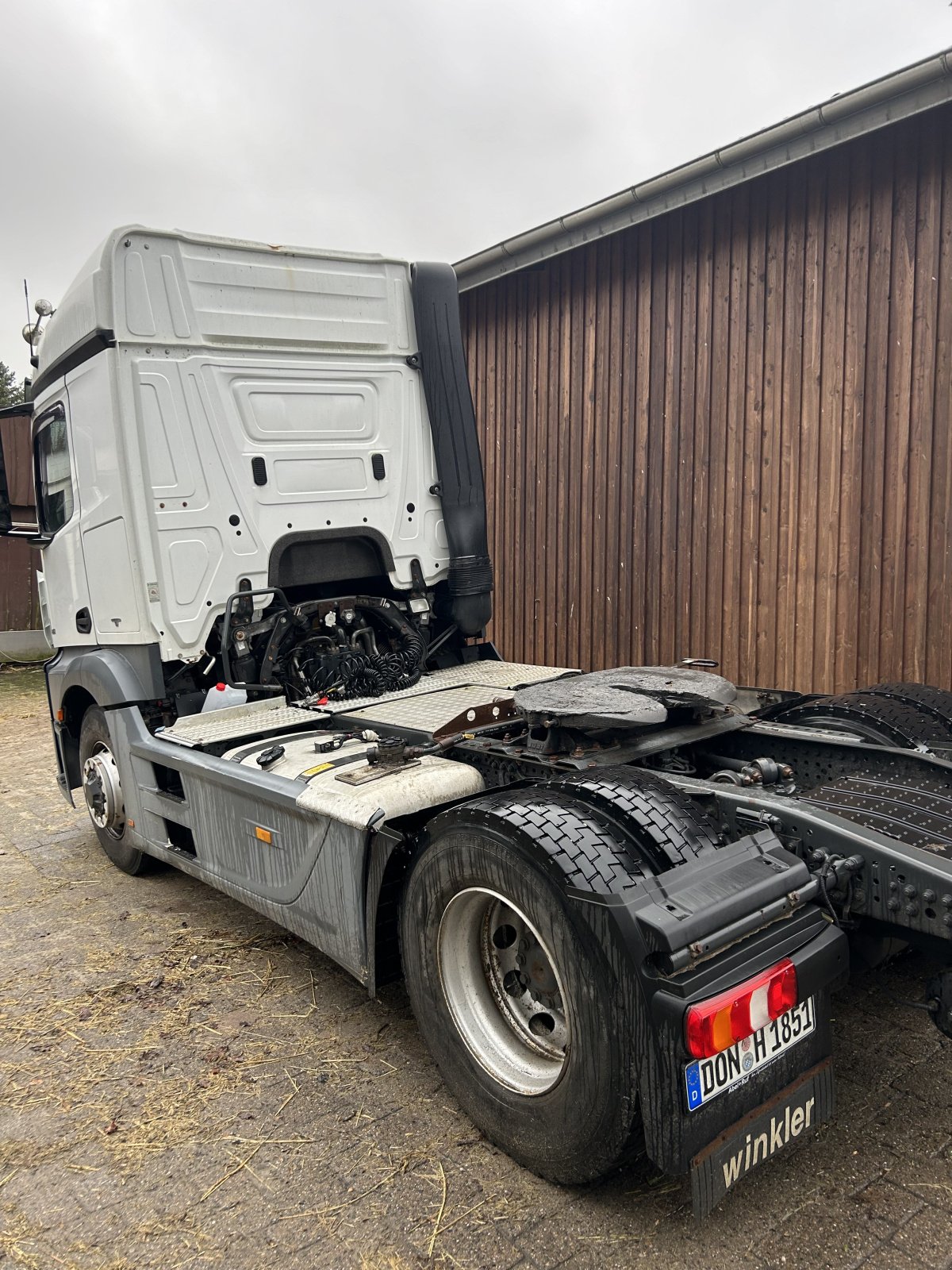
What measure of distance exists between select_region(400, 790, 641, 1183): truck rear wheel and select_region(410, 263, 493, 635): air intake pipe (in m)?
2.97

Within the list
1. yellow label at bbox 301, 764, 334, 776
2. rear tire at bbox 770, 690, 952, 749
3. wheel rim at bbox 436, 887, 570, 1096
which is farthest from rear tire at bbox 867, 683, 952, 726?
yellow label at bbox 301, 764, 334, 776

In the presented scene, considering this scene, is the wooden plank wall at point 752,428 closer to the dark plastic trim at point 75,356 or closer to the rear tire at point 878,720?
the rear tire at point 878,720

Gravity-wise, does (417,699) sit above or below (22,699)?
above

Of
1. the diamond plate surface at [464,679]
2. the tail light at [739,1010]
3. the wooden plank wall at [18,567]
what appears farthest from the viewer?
the wooden plank wall at [18,567]

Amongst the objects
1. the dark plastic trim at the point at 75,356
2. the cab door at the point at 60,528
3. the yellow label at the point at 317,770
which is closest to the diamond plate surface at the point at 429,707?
the yellow label at the point at 317,770

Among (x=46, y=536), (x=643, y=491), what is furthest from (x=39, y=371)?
(x=643, y=491)

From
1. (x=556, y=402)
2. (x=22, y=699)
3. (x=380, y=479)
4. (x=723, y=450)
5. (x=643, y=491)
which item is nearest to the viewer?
(x=380, y=479)

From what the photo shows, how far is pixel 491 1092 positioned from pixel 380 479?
363 centimetres

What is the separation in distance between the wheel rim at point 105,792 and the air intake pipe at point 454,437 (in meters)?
2.16

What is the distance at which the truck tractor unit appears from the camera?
219cm

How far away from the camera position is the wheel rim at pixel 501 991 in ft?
8.38

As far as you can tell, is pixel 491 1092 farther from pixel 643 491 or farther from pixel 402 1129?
pixel 643 491

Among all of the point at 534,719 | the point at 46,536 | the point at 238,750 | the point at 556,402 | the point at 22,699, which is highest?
the point at 556,402

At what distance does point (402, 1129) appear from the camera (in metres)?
2.71
